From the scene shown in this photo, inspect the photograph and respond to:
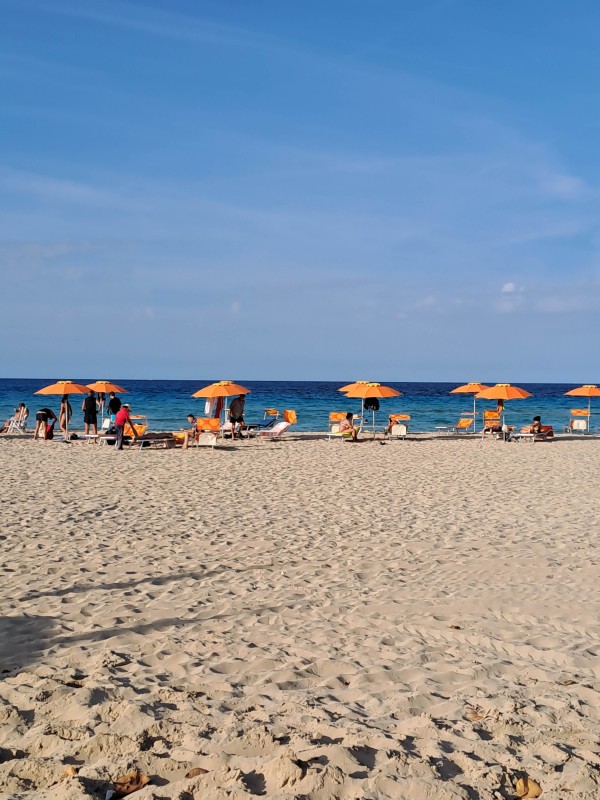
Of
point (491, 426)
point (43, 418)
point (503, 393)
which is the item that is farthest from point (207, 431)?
point (491, 426)

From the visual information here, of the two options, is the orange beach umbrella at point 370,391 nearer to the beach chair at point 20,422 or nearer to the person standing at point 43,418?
the person standing at point 43,418

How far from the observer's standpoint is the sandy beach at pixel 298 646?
2811 mm

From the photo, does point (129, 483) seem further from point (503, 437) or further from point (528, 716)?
point (503, 437)

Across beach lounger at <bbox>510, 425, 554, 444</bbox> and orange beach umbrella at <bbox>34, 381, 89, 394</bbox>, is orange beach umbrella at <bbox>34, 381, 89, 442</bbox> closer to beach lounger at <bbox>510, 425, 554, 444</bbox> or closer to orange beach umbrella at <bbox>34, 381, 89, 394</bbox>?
orange beach umbrella at <bbox>34, 381, 89, 394</bbox>

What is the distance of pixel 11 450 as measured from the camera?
16.9 m

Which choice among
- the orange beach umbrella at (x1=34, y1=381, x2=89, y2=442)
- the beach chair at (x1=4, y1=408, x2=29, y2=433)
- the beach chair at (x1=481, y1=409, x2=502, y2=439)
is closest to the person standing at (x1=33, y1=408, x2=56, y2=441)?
the orange beach umbrella at (x1=34, y1=381, x2=89, y2=442)

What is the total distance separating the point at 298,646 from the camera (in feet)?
14.3

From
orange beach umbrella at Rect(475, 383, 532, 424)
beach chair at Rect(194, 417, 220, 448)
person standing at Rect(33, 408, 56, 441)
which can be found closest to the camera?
beach chair at Rect(194, 417, 220, 448)

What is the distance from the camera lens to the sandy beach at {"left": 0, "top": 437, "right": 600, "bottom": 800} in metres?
2.81

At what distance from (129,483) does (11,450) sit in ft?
22.1

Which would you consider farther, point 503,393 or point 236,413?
point 503,393

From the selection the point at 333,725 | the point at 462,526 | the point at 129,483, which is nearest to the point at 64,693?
the point at 333,725

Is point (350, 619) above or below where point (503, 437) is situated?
below

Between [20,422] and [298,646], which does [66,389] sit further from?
[298,646]
